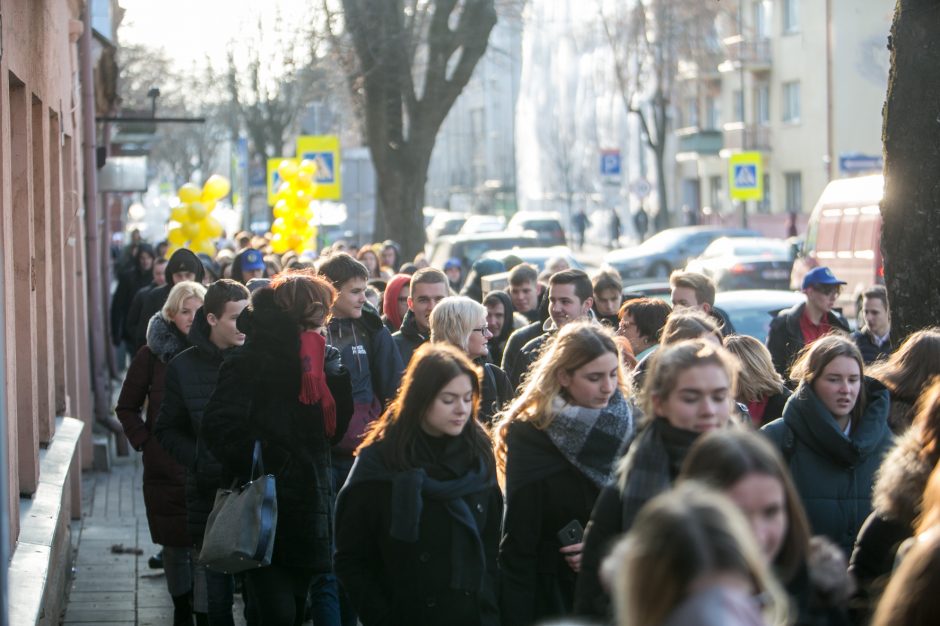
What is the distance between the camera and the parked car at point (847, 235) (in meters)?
27.3

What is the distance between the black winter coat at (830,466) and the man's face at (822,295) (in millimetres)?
5119

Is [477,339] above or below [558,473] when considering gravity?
above

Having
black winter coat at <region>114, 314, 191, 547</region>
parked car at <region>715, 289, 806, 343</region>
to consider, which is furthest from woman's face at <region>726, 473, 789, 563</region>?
parked car at <region>715, 289, 806, 343</region>

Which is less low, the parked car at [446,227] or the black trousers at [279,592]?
the parked car at [446,227]

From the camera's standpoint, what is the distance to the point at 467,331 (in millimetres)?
7570

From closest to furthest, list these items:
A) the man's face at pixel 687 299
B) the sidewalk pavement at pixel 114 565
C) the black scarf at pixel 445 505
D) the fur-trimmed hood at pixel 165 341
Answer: the black scarf at pixel 445 505 < the fur-trimmed hood at pixel 165 341 < the sidewalk pavement at pixel 114 565 < the man's face at pixel 687 299

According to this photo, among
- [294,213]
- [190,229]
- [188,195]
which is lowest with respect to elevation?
[190,229]

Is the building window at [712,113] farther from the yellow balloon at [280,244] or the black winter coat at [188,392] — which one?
the black winter coat at [188,392]

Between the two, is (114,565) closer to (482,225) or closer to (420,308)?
(420,308)

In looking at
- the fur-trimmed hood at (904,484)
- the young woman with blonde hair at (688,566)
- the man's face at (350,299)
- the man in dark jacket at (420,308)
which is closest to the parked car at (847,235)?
the man in dark jacket at (420,308)

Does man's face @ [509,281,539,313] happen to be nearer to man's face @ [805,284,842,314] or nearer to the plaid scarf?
man's face @ [805,284,842,314]

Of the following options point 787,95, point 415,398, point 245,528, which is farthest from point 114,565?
point 787,95

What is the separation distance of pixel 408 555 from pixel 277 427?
145cm

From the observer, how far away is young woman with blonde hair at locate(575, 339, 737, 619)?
14.0ft
